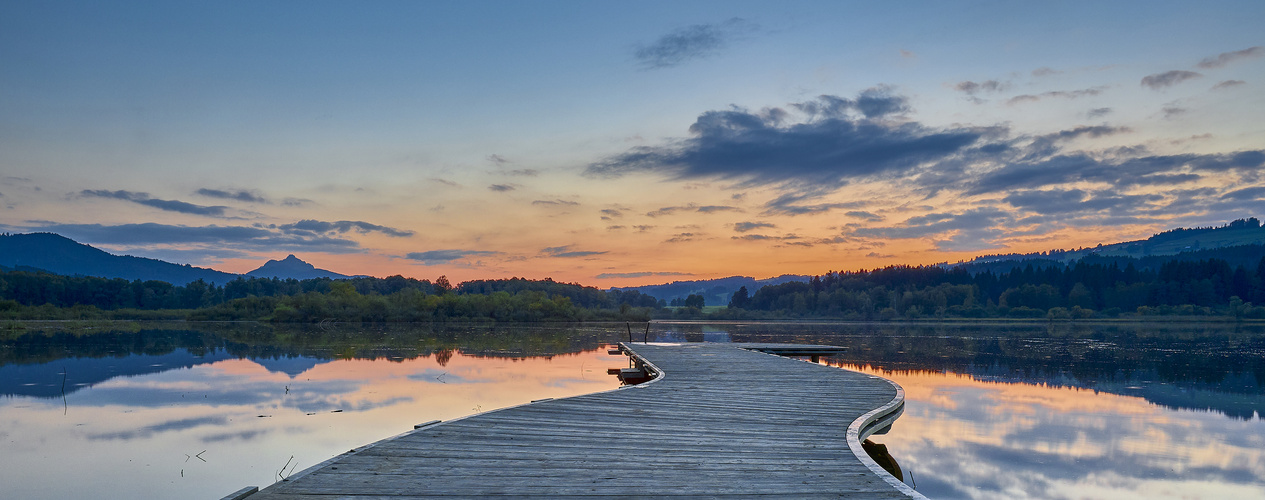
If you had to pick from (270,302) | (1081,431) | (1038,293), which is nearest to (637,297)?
(270,302)

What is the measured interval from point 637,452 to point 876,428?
3637 millimetres

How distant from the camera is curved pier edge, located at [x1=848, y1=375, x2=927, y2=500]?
4742 millimetres

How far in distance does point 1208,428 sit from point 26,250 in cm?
25199

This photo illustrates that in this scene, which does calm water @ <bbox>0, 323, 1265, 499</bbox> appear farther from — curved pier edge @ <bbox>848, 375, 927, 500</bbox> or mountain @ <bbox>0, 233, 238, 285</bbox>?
mountain @ <bbox>0, 233, 238, 285</bbox>

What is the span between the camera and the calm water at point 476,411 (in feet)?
27.5

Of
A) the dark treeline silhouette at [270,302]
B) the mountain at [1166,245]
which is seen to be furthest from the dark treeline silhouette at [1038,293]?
the mountain at [1166,245]

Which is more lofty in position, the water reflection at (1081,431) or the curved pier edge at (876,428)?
the curved pier edge at (876,428)

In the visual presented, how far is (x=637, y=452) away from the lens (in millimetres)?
5773

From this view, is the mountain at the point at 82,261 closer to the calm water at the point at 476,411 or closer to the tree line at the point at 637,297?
the tree line at the point at 637,297

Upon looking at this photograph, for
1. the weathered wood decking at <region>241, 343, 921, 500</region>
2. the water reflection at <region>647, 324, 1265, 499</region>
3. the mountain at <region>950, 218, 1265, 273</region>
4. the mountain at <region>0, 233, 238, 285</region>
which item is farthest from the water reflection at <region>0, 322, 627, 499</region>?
the mountain at <region>0, 233, 238, 285</region>

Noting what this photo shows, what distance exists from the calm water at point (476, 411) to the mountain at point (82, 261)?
17993cm

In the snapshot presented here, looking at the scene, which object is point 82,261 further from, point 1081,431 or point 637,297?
point 1081,431

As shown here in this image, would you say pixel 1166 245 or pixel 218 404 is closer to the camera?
pixel 218 404

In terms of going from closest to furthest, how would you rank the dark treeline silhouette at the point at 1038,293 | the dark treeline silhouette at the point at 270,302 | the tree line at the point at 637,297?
the dark treeline silhouette at the point at 270,302 < the tree line at the point at 637,297 < the dark treeline silhouette at the point at 1038,293
